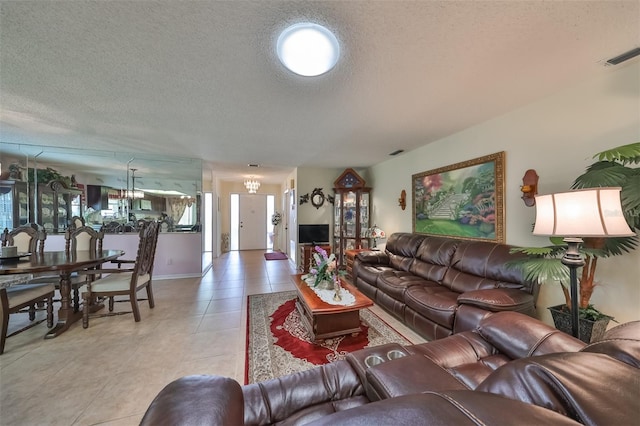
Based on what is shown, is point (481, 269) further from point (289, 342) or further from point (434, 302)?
point (289, 342)

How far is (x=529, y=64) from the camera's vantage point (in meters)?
1.67

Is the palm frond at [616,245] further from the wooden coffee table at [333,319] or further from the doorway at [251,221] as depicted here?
the doorway at [251,221]

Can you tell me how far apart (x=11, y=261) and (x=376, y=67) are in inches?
160

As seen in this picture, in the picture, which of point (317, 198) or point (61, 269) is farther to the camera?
point (317, 198)

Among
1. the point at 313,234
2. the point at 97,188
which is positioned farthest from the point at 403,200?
the point at 97,188

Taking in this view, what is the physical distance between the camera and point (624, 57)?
5.24ft

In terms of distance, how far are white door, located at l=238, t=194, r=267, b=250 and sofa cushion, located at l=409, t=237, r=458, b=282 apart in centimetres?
580

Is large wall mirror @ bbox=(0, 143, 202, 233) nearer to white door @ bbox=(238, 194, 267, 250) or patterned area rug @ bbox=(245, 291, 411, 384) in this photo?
patterned area rug @ bbox=(245, 291, 411, 384)

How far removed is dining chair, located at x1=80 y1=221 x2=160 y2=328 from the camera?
8.16ft

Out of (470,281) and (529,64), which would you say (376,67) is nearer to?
(529,64)

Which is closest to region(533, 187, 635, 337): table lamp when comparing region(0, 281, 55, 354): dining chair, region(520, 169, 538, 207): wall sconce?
region(520, 169, 538, 207): wall sconce

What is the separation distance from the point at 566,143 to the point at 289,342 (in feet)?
10.5

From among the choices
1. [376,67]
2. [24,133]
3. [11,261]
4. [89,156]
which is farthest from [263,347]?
[89,156]

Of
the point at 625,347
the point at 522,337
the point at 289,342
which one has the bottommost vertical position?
the point at 289,342
